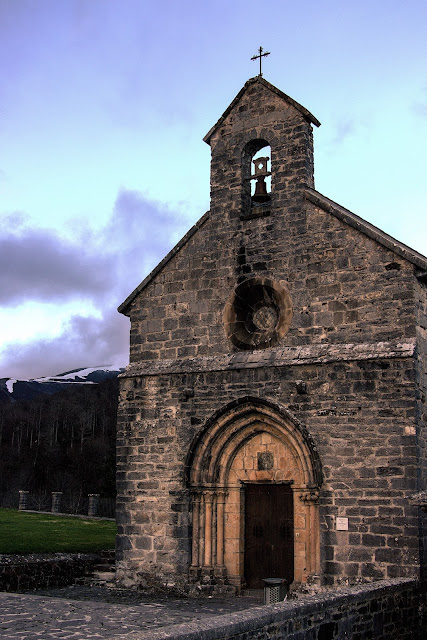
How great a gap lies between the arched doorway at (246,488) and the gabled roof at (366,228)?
3.35 m

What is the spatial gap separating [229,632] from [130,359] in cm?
867

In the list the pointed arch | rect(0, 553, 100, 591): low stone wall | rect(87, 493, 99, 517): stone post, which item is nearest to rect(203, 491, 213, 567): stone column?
the pointed arch

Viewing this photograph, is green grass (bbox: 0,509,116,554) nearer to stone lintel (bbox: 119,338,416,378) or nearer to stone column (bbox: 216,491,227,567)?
stone column (bbox: 216,491,227,567)

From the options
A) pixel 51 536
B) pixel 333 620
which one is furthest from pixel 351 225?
pixel 51 536

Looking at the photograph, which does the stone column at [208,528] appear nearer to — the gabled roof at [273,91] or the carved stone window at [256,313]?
→ the carved stone window at [256,313]

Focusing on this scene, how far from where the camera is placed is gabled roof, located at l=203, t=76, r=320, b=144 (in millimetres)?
13406

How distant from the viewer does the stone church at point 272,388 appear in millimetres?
11078

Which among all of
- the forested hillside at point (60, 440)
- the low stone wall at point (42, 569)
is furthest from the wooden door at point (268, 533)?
the forested hillside at point (60, 440)

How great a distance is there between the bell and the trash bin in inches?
277

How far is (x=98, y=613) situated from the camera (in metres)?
9.43

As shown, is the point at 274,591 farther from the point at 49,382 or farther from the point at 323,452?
the point at 49,382

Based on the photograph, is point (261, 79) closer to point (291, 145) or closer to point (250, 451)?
point (291, 145)

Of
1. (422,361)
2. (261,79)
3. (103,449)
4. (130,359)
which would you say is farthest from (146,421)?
(103,449)

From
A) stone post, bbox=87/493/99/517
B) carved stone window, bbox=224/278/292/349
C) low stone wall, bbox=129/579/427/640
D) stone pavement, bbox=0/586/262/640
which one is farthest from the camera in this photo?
stone post, bbox=87/493/99/517
